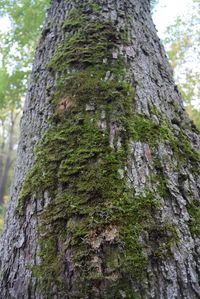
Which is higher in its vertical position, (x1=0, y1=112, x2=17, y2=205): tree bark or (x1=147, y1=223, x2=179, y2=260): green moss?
(x1=0, y1=112, x2=17, y2=205): tree bark

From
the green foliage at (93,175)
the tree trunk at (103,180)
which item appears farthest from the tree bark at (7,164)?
the green foliage at (93,175)

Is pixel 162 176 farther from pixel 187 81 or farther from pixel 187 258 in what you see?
pixel 187 81

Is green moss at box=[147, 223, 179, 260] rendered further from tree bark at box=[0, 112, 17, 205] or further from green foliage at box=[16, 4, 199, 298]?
tree bark at box=[0, 112, 17, 205]

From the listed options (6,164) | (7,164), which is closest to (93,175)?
(7,164)

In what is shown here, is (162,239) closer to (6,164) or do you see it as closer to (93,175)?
(93,175)

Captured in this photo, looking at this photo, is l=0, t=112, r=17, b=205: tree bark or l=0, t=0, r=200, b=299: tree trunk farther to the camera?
l=0, t=112, r=17, b=205: tree bark

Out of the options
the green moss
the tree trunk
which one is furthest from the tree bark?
the green moss

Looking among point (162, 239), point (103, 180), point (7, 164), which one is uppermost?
point (7, 164)

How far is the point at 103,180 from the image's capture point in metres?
1.38

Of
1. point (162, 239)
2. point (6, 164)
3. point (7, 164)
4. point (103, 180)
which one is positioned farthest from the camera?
point (6, 164)

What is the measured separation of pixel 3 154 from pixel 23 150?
24033 mm

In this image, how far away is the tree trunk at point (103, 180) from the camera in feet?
3.84

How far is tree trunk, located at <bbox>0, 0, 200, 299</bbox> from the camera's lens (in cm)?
117

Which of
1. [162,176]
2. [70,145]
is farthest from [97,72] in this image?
[162,176]
